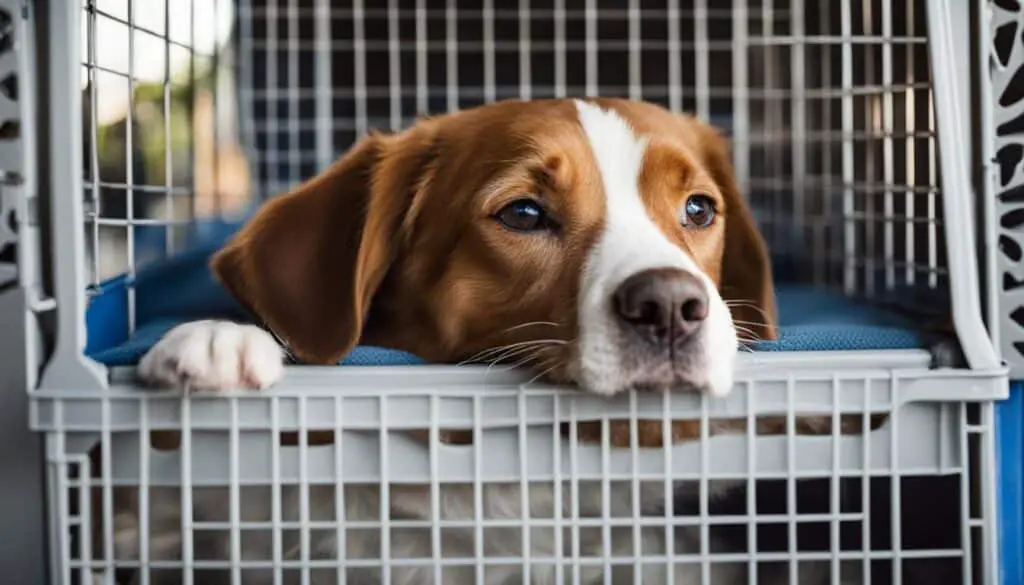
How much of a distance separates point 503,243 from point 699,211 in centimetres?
36

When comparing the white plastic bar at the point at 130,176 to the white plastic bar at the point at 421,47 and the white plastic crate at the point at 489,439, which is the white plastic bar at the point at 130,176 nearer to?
the white plastic crate at the point at 489,439

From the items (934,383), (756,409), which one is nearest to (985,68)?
(934,383)

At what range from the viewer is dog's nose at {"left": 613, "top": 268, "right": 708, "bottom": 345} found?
131cm

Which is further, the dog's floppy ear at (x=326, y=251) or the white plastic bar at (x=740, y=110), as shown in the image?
the white plastic bar at (x=740, y=110)

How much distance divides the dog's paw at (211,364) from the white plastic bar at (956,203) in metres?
0.81

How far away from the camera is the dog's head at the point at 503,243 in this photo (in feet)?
4.68

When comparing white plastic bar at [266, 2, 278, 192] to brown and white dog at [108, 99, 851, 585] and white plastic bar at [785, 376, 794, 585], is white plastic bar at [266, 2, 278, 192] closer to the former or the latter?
brown and white dog at [108, 99, 851, 585]

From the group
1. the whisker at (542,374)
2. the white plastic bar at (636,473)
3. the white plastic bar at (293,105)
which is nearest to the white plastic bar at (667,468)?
the white plastic bar at (636,473)

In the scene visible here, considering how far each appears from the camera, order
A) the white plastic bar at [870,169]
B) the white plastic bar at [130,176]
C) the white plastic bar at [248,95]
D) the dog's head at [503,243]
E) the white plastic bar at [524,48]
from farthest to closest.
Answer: the white plastic bar at [248,95] < the white plastic bar at [524,48] < the white plastic bar at [870,169] < the white plastic bar at [130,176] < the dog's head at [503,243]

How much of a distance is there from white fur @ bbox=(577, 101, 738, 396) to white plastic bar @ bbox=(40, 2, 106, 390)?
583mm

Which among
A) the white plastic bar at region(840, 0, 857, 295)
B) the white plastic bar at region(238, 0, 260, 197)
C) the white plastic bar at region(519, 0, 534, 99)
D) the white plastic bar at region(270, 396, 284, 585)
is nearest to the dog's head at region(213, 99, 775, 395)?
the white plastic bar at region(270, 396, 284, 585)

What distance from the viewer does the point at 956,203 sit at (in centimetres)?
132

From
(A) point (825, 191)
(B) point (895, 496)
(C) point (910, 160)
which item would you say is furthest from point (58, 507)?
(A) point (825, 191)

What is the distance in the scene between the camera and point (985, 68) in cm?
133
